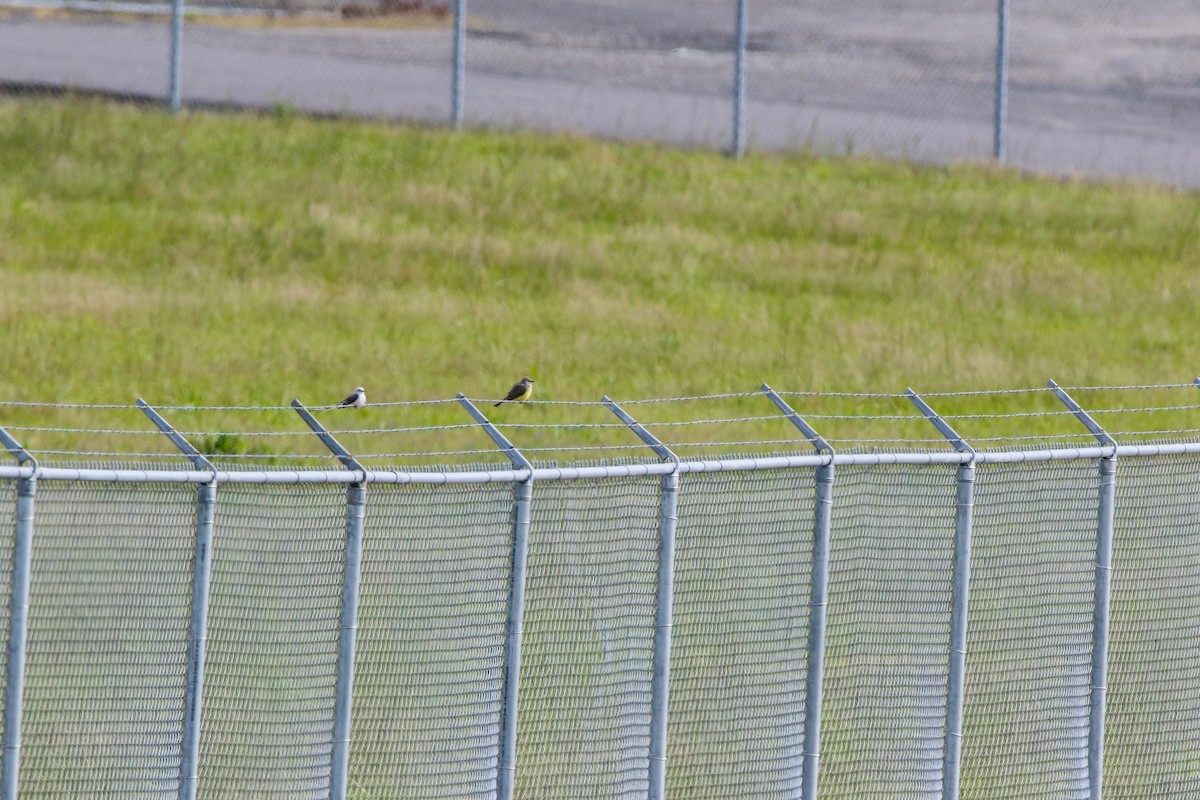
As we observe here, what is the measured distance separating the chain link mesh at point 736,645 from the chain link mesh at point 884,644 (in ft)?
0.60

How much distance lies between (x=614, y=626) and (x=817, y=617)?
82 cm

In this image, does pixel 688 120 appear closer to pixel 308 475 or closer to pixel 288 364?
pixel 288 364

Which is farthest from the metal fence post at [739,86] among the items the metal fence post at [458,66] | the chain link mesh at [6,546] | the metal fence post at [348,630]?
the chain link mesh at [6,546]

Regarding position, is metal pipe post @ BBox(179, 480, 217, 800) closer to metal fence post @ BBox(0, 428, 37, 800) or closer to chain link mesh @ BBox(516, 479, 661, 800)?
metal fence post @ BBox(0, 428, 37, 800)

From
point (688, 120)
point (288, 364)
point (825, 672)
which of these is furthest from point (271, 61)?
point (825, 672)

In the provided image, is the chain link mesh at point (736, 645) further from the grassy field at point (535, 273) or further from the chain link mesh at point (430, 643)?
the grassy field at point (535, 273)

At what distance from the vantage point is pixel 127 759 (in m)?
6.84

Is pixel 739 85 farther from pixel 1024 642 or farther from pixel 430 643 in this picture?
pixel 430 643

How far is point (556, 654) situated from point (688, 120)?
755 inches

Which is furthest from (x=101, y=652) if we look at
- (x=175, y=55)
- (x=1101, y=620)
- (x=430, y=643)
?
(x=175, y=55)

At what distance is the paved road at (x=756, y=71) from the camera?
25.7m

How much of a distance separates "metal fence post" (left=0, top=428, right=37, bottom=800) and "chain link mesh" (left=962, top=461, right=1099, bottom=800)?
388 cm

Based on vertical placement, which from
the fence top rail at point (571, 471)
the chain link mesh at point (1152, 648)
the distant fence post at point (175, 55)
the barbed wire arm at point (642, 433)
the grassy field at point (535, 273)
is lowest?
the chain link mesh at point (1152, 648)

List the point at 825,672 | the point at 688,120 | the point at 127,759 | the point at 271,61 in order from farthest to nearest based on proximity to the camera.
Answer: the point at 271,61 < the point at 688,120 < the point at 825,672 < the point at 127,759
